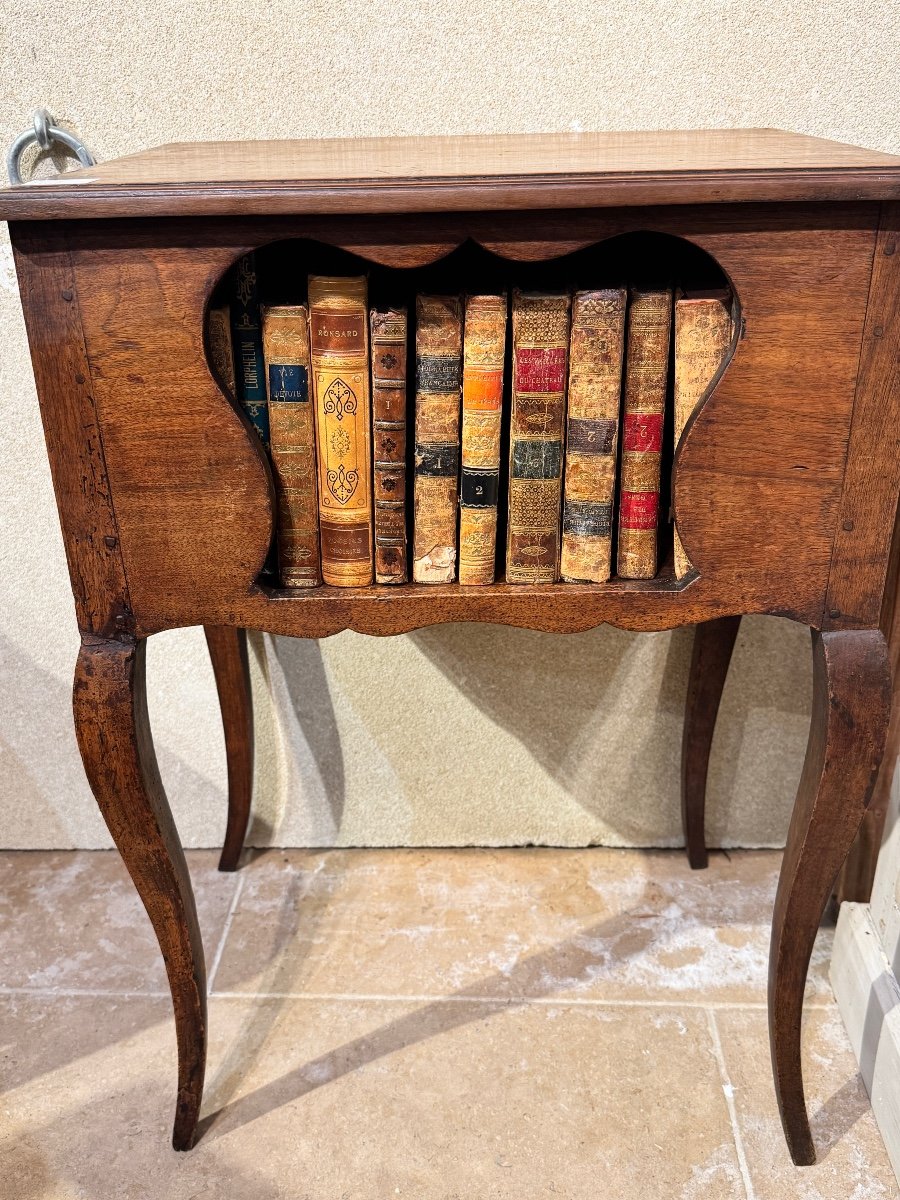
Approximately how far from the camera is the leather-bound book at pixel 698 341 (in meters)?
0.83

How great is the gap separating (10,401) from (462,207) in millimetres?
785

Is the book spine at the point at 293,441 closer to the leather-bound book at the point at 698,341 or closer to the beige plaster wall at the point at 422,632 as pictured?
the leather-bound book at the point at 698,341

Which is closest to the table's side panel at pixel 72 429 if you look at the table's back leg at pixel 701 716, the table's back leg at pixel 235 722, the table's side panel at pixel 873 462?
the table's back leg at pixel 235 722

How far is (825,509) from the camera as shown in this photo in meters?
0.86

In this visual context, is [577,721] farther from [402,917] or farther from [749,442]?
[749,442]

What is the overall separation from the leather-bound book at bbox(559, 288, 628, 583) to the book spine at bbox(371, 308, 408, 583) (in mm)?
136

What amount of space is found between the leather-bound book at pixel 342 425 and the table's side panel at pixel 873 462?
39 cm

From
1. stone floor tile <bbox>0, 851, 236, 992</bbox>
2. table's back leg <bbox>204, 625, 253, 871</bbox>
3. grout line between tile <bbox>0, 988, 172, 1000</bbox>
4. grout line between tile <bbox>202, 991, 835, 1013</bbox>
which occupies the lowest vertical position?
stone floor tile <bbox>0, 851, 236, 992</bbox>

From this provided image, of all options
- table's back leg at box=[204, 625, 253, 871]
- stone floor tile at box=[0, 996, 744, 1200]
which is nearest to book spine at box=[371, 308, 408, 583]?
table's back leg at box=[204, 625, 253, 871]

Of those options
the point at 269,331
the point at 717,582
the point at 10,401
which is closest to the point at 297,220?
the point at 269,331

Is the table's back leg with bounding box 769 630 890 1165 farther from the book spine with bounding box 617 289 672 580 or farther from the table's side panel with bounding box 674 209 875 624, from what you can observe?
the book spine with bounding box 617 289 672 580

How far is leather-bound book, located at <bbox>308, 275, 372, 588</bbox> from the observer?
820 mm

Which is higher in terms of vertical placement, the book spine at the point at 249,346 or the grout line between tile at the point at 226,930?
the book spine at the point at 249,346

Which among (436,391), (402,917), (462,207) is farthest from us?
(402,917)
